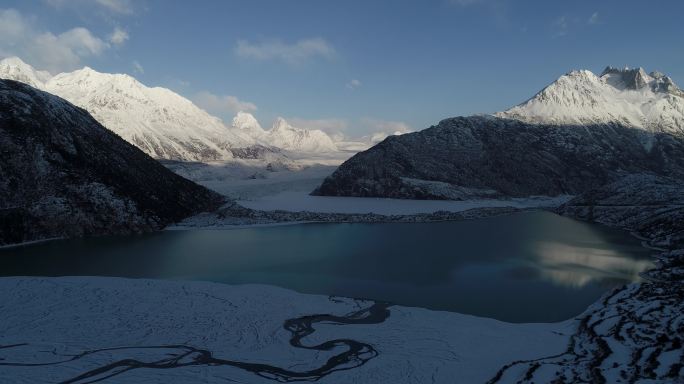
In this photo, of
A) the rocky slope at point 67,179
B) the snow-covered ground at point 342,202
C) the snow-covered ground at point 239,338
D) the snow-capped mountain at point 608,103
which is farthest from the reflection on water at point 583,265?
the snow-capped mountain at point 608,103

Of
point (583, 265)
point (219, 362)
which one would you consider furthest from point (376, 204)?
point (219, 362)

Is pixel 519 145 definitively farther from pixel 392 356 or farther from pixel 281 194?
pixel 392 356

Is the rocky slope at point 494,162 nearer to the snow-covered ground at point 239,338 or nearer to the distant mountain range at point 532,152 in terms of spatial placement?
the distant mountain range at point 532,152

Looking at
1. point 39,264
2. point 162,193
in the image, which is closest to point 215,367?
point 39,264

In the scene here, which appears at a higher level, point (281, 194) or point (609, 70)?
point (609, 70)

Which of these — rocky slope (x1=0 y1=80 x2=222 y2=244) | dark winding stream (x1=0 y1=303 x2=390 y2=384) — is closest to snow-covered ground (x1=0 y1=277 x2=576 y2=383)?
dark winding stream (x1=0 y1=303 x2=390 y2=384)
